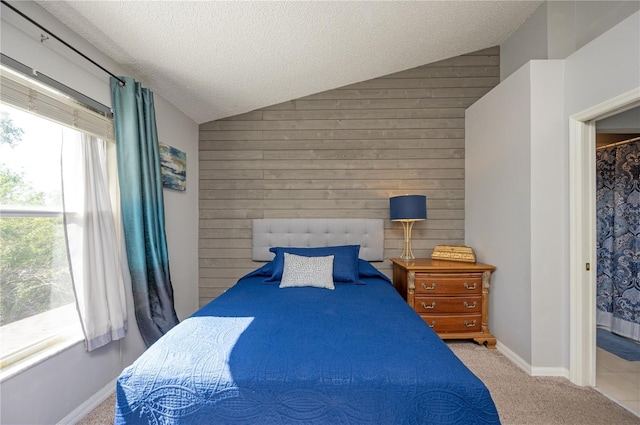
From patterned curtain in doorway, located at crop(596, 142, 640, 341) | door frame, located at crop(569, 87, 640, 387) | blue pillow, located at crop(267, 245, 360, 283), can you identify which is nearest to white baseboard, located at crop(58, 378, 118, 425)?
blue pillow, located at crop(267, 245, 360, 283)

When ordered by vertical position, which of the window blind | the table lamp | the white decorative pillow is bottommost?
the white decorative pillow

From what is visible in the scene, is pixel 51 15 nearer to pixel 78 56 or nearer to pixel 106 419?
pixel 78 56

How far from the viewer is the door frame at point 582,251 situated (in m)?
2.27

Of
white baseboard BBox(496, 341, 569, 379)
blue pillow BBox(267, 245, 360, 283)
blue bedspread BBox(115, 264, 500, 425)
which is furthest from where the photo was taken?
blue pillow BBox(267, 245, 360, 283)

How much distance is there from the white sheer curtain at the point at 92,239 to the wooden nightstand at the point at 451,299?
2432 millimetres

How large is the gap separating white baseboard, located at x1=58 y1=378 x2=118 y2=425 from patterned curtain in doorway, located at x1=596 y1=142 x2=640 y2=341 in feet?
15.5

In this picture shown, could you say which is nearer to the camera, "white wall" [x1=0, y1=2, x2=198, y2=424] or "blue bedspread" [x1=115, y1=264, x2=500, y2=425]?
"blue bedspread" [x1=115, y1=264, x2=500, y2=425]

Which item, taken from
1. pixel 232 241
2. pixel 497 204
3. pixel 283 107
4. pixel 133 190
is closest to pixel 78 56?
pixel 133 190

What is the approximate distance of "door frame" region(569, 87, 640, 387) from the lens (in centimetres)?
227

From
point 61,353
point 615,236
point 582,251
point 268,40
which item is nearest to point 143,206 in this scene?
point 61,353

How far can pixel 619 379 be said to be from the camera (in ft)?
7.63

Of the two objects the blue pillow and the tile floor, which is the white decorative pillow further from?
the tile floor

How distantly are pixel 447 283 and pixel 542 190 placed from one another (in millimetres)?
1142

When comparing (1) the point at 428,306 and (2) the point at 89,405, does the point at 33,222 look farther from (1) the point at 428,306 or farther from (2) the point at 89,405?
(1) the point at 428,306
